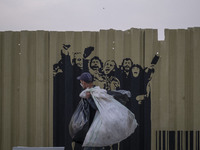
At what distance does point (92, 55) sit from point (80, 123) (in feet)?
3.46

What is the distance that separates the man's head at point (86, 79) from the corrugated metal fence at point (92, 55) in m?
0.36

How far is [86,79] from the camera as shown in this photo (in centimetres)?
370

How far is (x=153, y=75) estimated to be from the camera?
12.5 ft

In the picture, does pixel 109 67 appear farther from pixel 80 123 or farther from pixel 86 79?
pixel 80 123

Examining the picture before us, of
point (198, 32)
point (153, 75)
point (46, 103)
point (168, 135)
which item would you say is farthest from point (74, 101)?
point (198, 32)

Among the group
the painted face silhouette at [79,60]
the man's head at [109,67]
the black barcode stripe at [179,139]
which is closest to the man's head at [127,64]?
the man's head at [109,67]

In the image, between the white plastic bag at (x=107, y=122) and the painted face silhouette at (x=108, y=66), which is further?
the painted face silhouette at (x=108, y=66)

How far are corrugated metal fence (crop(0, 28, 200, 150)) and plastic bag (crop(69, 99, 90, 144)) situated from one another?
Answer: 1.59 ft

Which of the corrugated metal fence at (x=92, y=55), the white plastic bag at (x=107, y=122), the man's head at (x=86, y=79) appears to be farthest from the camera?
the corrugated metal fence at (x=92, y=55)

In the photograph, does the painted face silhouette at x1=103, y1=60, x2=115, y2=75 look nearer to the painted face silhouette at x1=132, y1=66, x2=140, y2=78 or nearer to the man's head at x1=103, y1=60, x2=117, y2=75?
the man's head at x1=103, y1=60, x2=117, y2=75

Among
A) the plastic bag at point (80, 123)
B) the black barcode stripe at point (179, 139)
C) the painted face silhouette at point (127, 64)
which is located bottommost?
the black barcode stripe at point (179, 139)

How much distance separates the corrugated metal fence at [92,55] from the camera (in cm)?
379

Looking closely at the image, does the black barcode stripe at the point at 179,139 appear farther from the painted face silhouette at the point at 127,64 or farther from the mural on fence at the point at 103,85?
the painted face silhouette at the point at 127,64

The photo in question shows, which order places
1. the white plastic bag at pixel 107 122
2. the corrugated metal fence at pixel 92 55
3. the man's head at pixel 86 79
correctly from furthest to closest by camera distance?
the corrugated metal fence at pixel 92 55 < the man's head at pixel 86 79 < the white plastic bag at pixel 107 122
